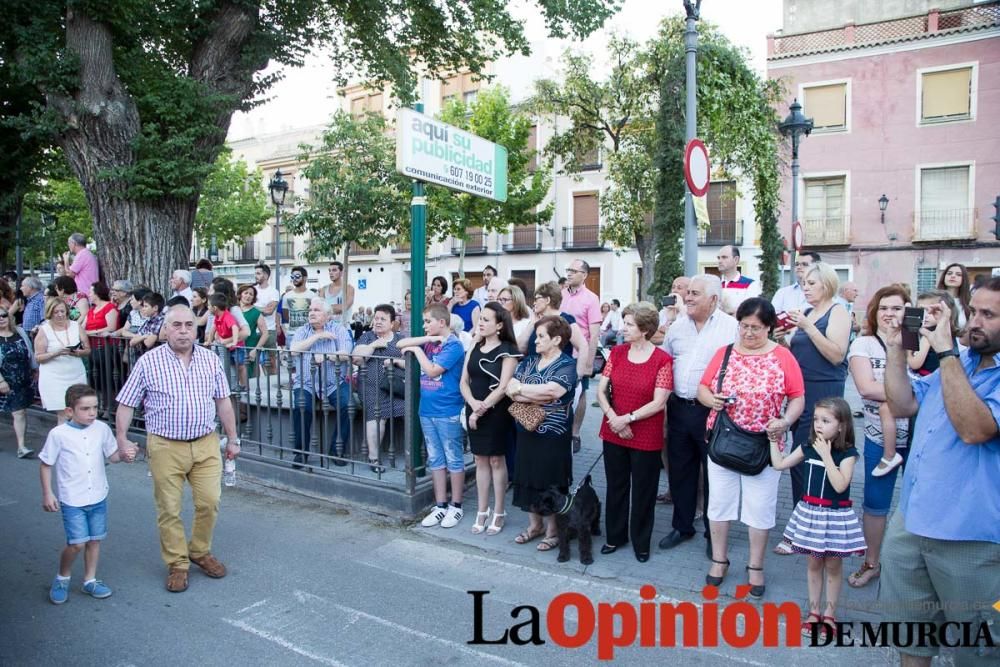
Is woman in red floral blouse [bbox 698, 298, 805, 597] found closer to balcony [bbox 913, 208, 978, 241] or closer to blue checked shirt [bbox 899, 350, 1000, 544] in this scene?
blue checked shirt [bbox 899, 350, 1000, 544]

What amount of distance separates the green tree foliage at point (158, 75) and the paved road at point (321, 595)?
5429 mm

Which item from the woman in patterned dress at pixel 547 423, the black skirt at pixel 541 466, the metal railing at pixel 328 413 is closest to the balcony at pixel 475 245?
the metal railing at pixel 328 413

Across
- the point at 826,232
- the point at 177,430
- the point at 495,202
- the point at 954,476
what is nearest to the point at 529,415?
the point at 177,430

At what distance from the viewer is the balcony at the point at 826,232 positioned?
85.0 feet

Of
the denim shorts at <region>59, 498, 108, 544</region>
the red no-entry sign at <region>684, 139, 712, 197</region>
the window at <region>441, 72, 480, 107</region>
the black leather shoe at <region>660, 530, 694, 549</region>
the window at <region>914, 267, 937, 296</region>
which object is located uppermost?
the window at <region>441, 72, 480, 107</region>

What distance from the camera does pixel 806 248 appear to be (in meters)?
26.2

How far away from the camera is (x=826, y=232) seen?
26266 mm

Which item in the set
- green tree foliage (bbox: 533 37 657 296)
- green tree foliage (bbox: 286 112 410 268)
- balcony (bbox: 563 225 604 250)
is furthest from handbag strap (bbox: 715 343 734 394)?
balcony (bbox: 563 225 604 250)

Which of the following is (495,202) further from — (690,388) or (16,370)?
(690,388)

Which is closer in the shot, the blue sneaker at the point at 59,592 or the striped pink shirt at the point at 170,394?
the blue sneaker at the point at 59,592

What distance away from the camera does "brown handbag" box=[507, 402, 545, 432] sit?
492 cm

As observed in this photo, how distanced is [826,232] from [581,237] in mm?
10424

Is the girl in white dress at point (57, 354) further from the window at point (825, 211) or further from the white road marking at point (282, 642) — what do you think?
the window at point (825, 211)

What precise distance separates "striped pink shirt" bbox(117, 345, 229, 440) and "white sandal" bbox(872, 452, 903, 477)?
4.27 meters
